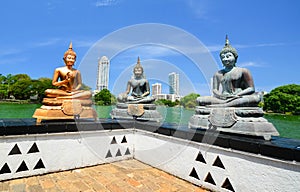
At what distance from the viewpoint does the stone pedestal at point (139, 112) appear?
18.8ft

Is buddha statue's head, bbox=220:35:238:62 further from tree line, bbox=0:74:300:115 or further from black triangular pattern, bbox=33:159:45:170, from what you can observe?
tree line, bbox=0:74:300:115

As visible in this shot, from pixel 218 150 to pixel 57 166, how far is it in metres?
2.92

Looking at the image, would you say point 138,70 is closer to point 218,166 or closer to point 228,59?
point 228,59

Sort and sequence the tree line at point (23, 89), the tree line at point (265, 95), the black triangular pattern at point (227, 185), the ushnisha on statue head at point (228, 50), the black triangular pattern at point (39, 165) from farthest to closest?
the tree line at point (23, 89) < the tree line at point (265, 95) < the ushnisha on statue head at point (228, 50) < the black triangular pattern at point (39, 165) < the black triangular pattern at point (227, 185)

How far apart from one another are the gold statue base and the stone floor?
3.69ft

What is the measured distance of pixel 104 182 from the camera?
3.39 meters

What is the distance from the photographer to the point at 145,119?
5.68 metres

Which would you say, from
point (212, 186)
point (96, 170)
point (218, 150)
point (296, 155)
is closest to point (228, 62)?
point (218, 150)

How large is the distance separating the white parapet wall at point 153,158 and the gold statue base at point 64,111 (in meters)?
0.53

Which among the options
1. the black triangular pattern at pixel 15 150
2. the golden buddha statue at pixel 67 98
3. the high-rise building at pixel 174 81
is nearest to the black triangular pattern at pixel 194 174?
the high-rise building at pixel 174 81

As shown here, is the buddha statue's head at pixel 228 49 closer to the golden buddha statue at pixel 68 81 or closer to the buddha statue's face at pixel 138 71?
the golden buddha statue at pixel 68 81

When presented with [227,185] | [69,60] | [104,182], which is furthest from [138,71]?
[227,185]

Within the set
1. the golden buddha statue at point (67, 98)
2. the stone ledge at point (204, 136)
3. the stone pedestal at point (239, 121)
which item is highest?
the golden buddha statue at point (67, 98)

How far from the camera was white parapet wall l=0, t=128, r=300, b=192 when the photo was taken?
2.60 m
